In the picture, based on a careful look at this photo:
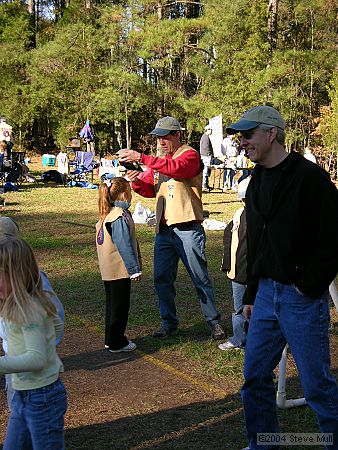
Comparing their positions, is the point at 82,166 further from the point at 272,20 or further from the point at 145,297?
the point at 145,297

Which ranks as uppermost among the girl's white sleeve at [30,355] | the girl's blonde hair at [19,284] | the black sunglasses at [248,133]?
the black sunglasses at [248,133]

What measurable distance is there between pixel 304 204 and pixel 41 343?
4.75ft

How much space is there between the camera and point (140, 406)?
488cm

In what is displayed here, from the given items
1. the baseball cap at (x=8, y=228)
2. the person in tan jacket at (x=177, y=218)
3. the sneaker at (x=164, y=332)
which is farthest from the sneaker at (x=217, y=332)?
the baseball cap at (x=8, y=228)

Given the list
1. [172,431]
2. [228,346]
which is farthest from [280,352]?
[228,346]

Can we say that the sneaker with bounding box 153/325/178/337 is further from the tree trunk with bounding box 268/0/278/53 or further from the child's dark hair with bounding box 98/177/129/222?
the tree trunk with bounding box 268/0/278/53

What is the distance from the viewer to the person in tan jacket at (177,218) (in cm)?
615

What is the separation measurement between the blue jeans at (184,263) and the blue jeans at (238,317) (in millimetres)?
337

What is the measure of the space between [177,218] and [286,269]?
2.75 m

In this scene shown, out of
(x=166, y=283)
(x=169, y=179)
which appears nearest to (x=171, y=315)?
(x=166, y=283)

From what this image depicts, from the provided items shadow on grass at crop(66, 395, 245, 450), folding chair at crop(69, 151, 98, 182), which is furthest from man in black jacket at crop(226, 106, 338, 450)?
folding chair at crop(69, 151, 98, 182)

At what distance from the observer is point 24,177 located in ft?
81.0

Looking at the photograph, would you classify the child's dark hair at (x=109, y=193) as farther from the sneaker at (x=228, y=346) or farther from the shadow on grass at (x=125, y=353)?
the sneaker at (x=228, y=346)

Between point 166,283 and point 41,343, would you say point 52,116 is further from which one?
point 41,343
